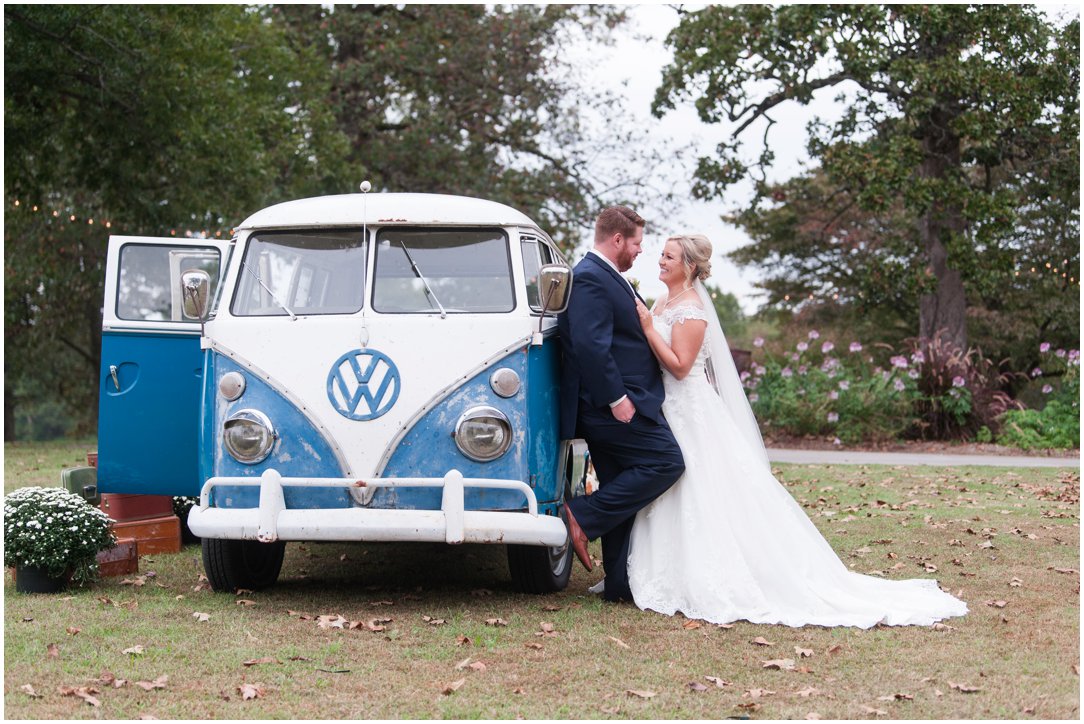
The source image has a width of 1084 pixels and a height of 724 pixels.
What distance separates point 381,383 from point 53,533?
2215 millimetres

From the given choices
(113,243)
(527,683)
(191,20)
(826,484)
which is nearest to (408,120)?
(191,20)

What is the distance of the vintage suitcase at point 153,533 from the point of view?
8.16m

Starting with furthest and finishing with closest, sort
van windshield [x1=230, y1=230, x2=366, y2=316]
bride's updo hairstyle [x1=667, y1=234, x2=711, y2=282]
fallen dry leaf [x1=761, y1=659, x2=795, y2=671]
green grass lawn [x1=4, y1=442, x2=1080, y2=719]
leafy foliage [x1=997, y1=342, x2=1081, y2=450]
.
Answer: leafy foliage [x1=997, y1=342, x2=1081, y2=450] → bride's updo hairstyle [x1=667, y1=234, x2=711, y2=282] → van windshield [x1=230, y1=230, x2=366, y2=316] → fallen dry leaf [x1=761, y1=659, x2=795, y2=671] → green grass lawn [x1=4, y1=442, x2=1080, y2=719]

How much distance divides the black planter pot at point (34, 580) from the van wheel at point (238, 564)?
2.93ft

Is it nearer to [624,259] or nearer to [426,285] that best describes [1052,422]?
[624,259]

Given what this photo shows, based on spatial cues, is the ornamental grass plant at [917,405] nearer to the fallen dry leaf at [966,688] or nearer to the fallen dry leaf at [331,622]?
the fallen dry leaf at [331,622]

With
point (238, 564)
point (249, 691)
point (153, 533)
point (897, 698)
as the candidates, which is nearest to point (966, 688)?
point (897, 698)

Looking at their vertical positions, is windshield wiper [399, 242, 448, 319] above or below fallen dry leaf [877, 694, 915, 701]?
above

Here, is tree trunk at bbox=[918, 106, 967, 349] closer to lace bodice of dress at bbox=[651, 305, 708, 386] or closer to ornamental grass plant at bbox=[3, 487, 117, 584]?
lace bodice of dress at bbox=[651, 305, 708, 386]

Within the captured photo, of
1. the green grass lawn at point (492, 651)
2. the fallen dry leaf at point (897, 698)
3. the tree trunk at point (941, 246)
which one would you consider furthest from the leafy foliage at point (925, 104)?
the fallen dry leaf at point (897, 698)

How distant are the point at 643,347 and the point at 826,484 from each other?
6530mm

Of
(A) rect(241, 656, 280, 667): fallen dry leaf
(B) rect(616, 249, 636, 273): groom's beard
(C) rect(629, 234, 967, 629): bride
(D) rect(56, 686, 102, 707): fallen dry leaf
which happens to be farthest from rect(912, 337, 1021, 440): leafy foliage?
(D) rect(56, 686, 102, 707): fallen dry leaf

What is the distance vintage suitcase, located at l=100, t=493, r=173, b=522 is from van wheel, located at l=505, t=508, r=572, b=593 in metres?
2.93

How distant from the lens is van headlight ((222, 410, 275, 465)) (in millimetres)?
6102
